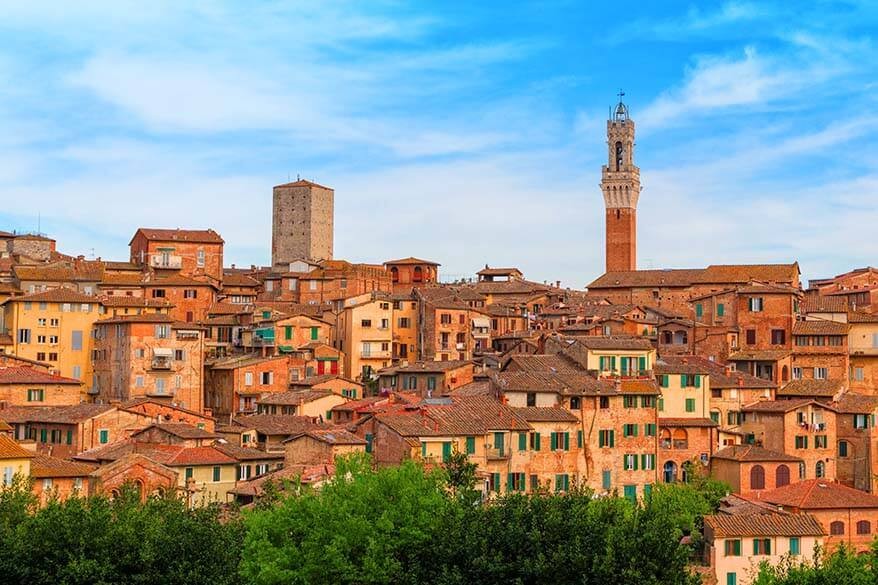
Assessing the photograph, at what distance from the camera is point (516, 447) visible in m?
60.5

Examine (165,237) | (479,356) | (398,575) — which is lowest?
(398,575)

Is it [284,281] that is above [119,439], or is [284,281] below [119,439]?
above

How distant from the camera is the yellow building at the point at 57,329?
79125 mm

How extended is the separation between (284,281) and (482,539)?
6354 centimetres

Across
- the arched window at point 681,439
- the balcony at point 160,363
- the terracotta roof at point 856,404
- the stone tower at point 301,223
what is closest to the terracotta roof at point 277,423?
the balcony at point 160,363

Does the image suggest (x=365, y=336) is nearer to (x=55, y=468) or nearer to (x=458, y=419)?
(x=458, y=419)

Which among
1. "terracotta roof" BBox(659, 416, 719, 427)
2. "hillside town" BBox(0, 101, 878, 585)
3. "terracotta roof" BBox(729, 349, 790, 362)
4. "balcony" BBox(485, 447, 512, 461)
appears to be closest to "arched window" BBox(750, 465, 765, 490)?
"hillside town" BBox(0, 101, 878, 585)

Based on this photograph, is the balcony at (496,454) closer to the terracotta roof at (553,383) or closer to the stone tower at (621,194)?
the terracotta roof at (553,383)

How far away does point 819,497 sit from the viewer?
203ft

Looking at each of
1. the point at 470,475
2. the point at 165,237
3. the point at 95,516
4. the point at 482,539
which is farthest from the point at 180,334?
the point at 482,539

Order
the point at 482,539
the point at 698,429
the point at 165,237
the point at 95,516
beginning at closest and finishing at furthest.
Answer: the point at 482,539
the point at 95,516
the point at 698,429
the point at 165,237

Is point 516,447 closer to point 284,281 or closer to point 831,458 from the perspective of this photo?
point 831,458

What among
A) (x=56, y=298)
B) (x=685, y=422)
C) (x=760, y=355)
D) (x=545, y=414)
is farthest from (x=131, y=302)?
(x=760, y=355)

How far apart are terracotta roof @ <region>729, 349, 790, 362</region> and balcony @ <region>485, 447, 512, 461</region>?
2381 centimetres
